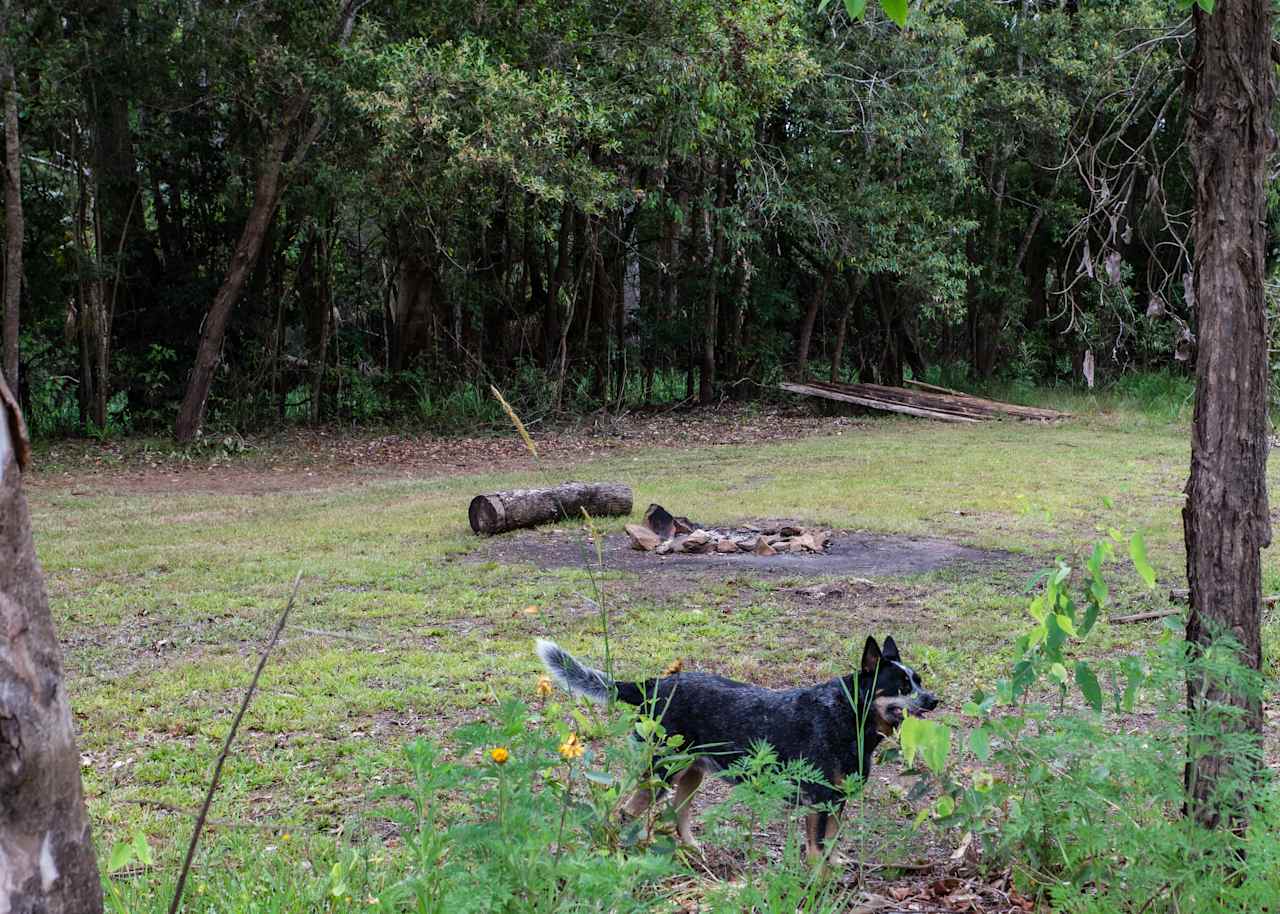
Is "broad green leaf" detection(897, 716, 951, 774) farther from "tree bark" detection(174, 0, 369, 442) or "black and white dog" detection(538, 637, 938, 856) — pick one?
"tree bark" detection(174, 0, 369, 442)

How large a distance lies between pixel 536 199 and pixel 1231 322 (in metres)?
14.0

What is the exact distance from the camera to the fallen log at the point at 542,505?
353 inches

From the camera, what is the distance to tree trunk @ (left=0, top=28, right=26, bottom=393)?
43.1 ft

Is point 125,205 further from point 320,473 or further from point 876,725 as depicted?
point 876,725

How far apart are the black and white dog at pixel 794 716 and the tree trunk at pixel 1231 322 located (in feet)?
2.56

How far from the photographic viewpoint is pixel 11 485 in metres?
1.64

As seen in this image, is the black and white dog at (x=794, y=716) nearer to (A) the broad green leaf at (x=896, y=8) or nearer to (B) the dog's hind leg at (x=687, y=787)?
(B) the dog's hind leg at (x=687, y=787)

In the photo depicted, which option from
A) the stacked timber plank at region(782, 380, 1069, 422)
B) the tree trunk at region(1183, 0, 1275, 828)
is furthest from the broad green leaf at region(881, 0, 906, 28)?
the stacked timber plank at region(782, 380, 1069, 422)

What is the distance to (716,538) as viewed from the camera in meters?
8.45

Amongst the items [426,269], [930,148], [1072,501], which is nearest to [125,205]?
[426,269]

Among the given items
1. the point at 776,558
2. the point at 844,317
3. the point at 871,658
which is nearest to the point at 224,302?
the point at 844,317

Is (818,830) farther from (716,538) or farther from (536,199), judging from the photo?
(536,199)

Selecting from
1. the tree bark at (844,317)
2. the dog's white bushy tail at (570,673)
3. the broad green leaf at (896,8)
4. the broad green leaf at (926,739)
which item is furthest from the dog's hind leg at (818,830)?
the tree bark at (844,317)

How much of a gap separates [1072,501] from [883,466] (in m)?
3.01
